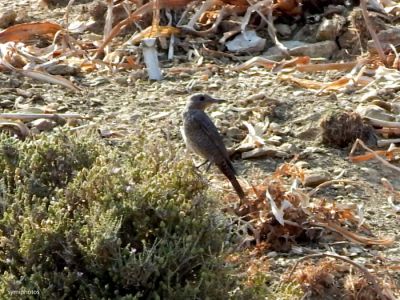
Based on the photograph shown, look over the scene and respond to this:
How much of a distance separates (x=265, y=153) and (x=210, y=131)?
53 centimetres

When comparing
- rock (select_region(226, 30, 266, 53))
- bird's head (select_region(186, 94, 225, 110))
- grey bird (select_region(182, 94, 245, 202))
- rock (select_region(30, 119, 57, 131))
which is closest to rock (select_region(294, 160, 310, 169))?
grey bird (select_region(182, 94, 245, 202))

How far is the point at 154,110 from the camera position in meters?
8.92

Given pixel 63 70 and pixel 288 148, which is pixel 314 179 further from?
pixel 63 70

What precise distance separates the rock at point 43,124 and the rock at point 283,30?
2.89 meters

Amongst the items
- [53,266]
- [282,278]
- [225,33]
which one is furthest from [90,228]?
[225,33]

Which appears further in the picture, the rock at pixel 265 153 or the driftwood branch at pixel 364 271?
the rock at pixel 265 153

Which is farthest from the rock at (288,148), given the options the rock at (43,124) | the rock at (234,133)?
the rock at (43,124)

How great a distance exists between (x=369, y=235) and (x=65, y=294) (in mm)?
2444

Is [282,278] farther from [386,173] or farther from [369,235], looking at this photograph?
[386,173]

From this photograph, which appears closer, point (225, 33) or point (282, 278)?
point (282, 278)

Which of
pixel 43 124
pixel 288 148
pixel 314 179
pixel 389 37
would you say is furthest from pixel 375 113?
pixel 43 124

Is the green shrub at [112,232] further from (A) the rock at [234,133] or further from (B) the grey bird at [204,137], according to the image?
(A) the rock at [234,133]

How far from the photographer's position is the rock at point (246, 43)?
1026cm

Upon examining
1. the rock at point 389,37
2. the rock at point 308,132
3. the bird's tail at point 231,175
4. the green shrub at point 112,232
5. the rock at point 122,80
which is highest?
the green shrub at point 112,232
